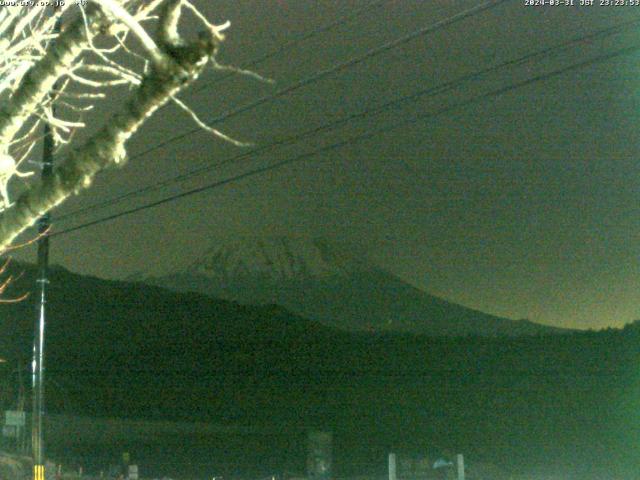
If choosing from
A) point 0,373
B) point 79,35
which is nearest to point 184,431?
point 0,373

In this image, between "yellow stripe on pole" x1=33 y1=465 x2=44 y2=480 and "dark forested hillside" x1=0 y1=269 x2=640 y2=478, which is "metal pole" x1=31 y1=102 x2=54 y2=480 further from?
"dark forested hillside" x1=0 y1=269 x2=640 y2=478

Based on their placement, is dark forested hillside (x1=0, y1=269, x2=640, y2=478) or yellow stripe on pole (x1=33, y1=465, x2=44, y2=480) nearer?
yellow stripe on pole (x1=33, y1=465, x2=44, y2=480)

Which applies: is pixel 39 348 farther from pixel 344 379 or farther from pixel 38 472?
pixel 344 379

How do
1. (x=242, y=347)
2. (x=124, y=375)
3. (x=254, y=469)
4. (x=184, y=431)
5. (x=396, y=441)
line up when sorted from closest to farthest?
1. (x=254, y=469)
2. (x=396, y=441)
3. (x=184, y=431)
4. (x=124, y=375)
5. (x=242, y=347)

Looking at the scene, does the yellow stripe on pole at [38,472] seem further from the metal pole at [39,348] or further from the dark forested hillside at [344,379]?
the dark forested hillside at [344,379]

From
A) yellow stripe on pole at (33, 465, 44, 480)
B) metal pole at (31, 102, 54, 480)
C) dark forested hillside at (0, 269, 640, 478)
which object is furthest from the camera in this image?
dark forested hillside at (0, 269, 640, 478)

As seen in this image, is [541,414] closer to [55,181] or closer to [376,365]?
[376,365]

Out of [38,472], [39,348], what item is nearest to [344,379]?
[39,348]

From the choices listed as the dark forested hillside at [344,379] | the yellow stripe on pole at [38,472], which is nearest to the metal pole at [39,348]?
the yellow stripe on pole at [38,472]

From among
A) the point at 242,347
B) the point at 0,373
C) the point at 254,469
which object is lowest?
the point at 254,469

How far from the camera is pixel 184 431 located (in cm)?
7275

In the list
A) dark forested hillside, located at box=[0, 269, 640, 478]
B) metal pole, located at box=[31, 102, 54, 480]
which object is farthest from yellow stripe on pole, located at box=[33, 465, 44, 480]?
dark forested hillside, located at box=[0, 269, 640, 478]

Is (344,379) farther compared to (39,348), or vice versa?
(344,379)

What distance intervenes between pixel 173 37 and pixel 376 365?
3749 inches
